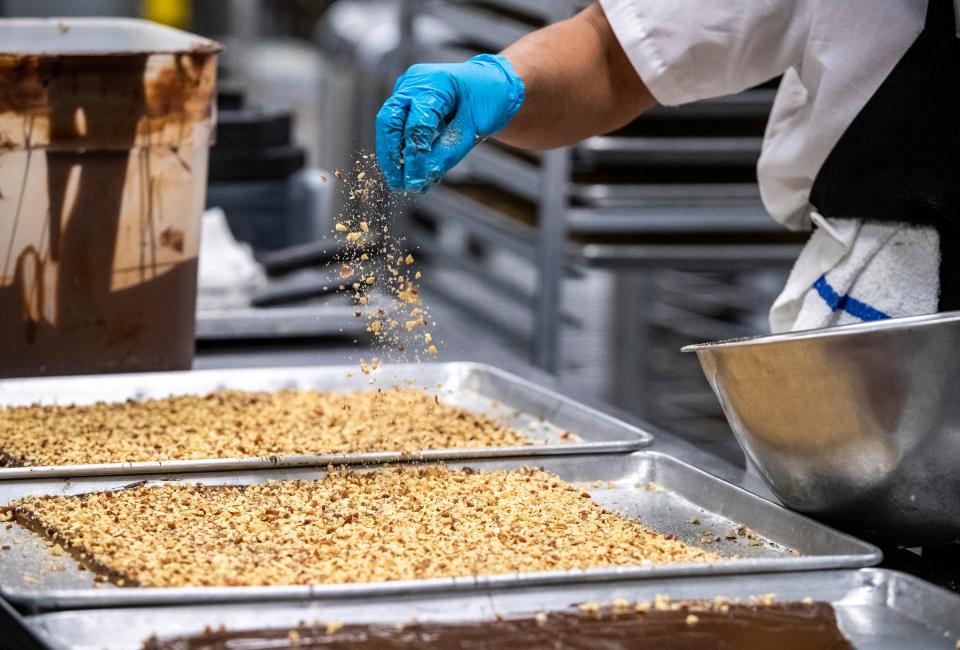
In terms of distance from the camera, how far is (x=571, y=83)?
1642 millimetres

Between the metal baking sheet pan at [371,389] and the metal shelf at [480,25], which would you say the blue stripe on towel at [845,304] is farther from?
the metal shelf at [480,25]

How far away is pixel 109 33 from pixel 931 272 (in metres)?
1.32

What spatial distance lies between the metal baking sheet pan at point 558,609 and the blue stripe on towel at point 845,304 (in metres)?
0.41

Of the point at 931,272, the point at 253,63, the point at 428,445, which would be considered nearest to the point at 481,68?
the point at 428,445

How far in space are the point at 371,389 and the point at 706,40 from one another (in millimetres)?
691

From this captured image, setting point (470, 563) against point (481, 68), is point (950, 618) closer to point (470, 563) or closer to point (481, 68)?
point (470, 563)

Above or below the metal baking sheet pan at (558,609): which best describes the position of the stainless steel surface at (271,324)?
below

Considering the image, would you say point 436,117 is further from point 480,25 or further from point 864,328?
point 480,25

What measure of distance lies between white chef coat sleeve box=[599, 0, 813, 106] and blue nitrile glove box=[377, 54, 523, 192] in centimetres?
19

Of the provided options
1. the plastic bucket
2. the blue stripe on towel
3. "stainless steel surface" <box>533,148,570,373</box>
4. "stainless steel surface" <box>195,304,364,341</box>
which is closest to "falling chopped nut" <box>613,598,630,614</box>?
the blue stripe on towel

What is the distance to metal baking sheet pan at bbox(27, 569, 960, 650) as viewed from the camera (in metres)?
1.00

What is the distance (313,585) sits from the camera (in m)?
1.04

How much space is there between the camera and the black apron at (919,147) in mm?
1373

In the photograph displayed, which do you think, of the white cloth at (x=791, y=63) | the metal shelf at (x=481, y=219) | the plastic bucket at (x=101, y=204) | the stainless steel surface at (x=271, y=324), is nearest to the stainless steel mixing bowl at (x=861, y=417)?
the white cloth at (x=791, y=63)
